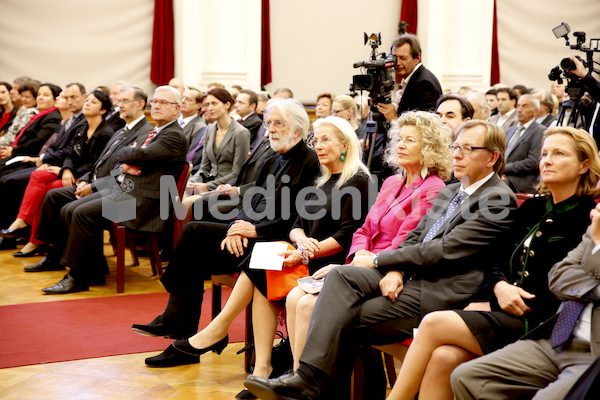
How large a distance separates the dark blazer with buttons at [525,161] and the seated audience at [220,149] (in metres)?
2.26

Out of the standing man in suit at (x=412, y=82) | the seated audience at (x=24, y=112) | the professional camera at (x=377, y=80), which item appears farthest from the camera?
the seated audience at (x=24, y=112)

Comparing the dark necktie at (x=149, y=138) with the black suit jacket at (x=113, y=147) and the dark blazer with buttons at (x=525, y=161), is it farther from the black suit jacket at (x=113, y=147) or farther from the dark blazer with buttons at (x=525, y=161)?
the dark blazer with buttons at (x=525, y=161)

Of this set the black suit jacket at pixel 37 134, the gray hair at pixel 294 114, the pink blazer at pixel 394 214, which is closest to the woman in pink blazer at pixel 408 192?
the pink blazer at pixel 394 214

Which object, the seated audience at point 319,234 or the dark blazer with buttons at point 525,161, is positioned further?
the dark blazer with buttons at point 525,161

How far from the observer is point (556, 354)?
2.13 m

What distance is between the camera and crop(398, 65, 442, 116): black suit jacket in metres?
4.24

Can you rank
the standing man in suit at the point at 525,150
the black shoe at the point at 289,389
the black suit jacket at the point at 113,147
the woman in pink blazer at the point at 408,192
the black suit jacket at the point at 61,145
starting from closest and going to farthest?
the black shoe at the point at 289,389 < the woman in pink blazer at the point at 408,192 < the black suit jacket at the point at 113,147 < the standing man in suit at the point at 525,150 < the black suit jacket at the point at 61,145

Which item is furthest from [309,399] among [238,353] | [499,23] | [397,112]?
[499,23]

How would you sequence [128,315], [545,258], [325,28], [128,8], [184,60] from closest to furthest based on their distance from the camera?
1. [545,258]
2. [128,315]
3. [184,60]
4. [128,8]
5. [325,28]

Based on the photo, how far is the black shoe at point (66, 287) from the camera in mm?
4730

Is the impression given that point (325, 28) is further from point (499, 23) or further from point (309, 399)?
point (309, 399)

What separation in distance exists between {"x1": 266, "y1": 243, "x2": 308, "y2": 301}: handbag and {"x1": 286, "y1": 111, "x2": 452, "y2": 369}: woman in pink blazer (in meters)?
0.15

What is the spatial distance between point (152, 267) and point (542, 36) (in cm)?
812

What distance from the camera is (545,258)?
7.64 feet
